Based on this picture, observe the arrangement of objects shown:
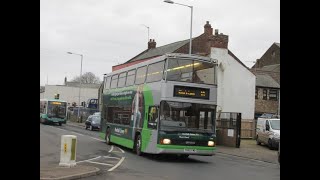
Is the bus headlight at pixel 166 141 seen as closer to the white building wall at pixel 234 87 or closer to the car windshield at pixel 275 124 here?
the car windshield at pixel 275 124

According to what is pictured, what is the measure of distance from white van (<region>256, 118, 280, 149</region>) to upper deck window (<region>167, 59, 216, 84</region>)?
10060 mm

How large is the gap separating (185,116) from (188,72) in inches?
64.9

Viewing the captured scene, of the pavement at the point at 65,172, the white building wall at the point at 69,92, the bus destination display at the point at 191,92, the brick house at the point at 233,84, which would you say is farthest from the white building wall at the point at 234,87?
the white building wall at the point at 69,92

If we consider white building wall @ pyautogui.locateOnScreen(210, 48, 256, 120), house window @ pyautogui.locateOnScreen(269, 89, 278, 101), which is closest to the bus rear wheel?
white building wall @ pyautogui.locateOnScreen(210, 48, 256, 120)

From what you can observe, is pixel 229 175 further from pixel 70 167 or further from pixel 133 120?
pixel 133 120

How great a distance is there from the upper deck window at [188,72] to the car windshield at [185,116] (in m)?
0.93

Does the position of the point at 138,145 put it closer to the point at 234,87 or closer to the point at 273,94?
the point at 234,87

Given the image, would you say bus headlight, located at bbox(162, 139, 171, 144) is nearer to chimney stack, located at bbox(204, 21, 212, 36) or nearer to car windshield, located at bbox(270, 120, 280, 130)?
car windshield, located at bbox(270, 120, 280, 130)

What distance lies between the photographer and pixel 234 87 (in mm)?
46688

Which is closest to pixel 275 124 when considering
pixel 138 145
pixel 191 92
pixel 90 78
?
pixel 138 145

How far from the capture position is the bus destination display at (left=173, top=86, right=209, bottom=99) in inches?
679

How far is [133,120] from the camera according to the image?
2025 centimetres
